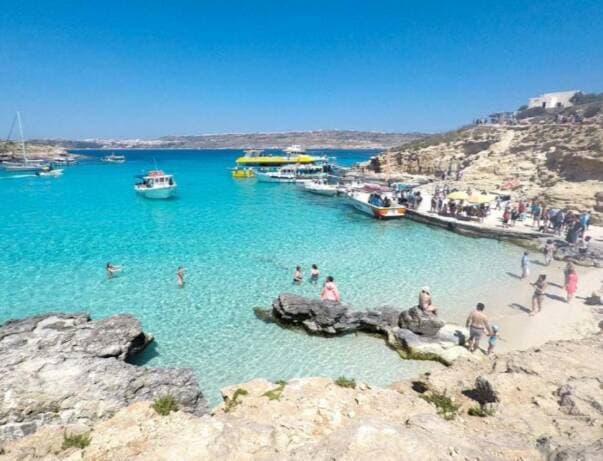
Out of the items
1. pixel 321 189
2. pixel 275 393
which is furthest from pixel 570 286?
pixel 321 189

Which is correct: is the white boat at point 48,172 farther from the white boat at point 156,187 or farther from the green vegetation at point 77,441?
the green vegetation at point 77,441

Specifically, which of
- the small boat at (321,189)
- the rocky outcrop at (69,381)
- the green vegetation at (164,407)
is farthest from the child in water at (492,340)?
the small boat at (321,189)

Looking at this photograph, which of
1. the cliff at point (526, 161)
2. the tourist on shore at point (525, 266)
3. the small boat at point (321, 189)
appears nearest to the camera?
the tourist on shore at point (525, 266)

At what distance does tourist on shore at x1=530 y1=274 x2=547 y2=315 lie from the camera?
11.7 meters

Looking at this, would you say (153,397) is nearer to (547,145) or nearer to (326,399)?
(326,399)

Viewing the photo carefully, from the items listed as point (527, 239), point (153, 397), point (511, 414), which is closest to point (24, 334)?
point (153, 397)

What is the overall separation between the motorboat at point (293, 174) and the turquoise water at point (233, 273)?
20.2m

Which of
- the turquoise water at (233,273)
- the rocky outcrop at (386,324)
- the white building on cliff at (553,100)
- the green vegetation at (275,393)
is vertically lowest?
the turquoise water at (233,273)

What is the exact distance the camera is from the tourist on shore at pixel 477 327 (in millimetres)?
9531

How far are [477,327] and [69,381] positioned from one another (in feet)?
32.3

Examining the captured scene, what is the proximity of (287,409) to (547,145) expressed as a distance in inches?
1610

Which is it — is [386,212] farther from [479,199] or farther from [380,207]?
[479,199]

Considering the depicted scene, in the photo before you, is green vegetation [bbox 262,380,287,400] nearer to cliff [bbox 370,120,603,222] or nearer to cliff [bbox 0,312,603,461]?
cliff [bbox 0,312,603,461]

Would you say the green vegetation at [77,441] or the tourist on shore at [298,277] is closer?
the green vegetation at [77,441]
